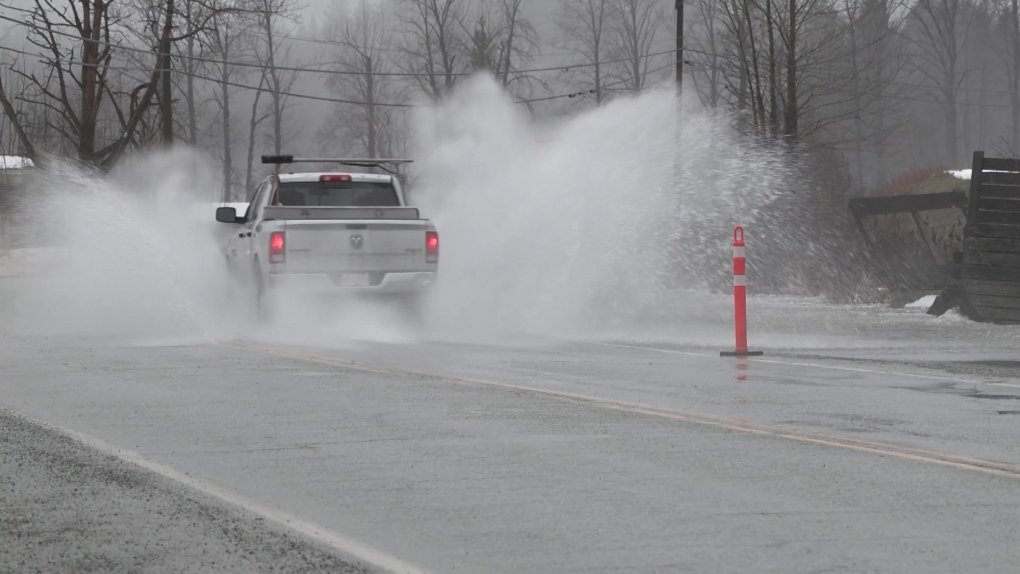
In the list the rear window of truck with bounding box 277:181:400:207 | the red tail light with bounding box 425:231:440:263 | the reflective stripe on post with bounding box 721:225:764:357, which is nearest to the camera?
the reflective stripe on post with bounding box 721:225:764:357

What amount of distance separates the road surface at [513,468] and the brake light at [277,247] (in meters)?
4.31

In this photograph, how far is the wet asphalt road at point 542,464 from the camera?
516cm

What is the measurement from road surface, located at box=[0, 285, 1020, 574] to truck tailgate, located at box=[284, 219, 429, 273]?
14.5 feet

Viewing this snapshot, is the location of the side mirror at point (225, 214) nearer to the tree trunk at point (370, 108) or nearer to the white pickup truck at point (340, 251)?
the white pickup truck at point (340, 251)

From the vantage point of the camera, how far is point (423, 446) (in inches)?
299

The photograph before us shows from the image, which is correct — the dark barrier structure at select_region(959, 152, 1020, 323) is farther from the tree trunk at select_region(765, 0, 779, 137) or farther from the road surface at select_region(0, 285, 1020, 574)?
the tree trunk at select_region(765, 0, 779, 137)

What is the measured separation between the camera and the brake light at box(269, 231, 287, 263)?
16.5 metres

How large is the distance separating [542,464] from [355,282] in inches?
398

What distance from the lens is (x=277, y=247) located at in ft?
54.2

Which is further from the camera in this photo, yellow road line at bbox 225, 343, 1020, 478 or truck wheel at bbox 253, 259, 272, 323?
truck wheel at bbox 253, 259, 272, 323

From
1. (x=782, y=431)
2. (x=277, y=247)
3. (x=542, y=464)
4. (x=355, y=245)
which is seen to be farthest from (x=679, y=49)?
(x=542, y=464)

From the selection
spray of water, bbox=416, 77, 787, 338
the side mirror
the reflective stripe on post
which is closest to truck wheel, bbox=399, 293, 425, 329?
spray of water, bbox=416, 77, 787, 338

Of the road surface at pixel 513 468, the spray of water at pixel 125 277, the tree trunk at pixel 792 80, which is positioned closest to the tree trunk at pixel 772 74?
the tree trunk at pixel 792 80

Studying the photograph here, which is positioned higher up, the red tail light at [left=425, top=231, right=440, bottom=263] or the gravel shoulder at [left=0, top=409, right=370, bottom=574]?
the red tail light at [left=425, top=231, right=440, bottom=263]
